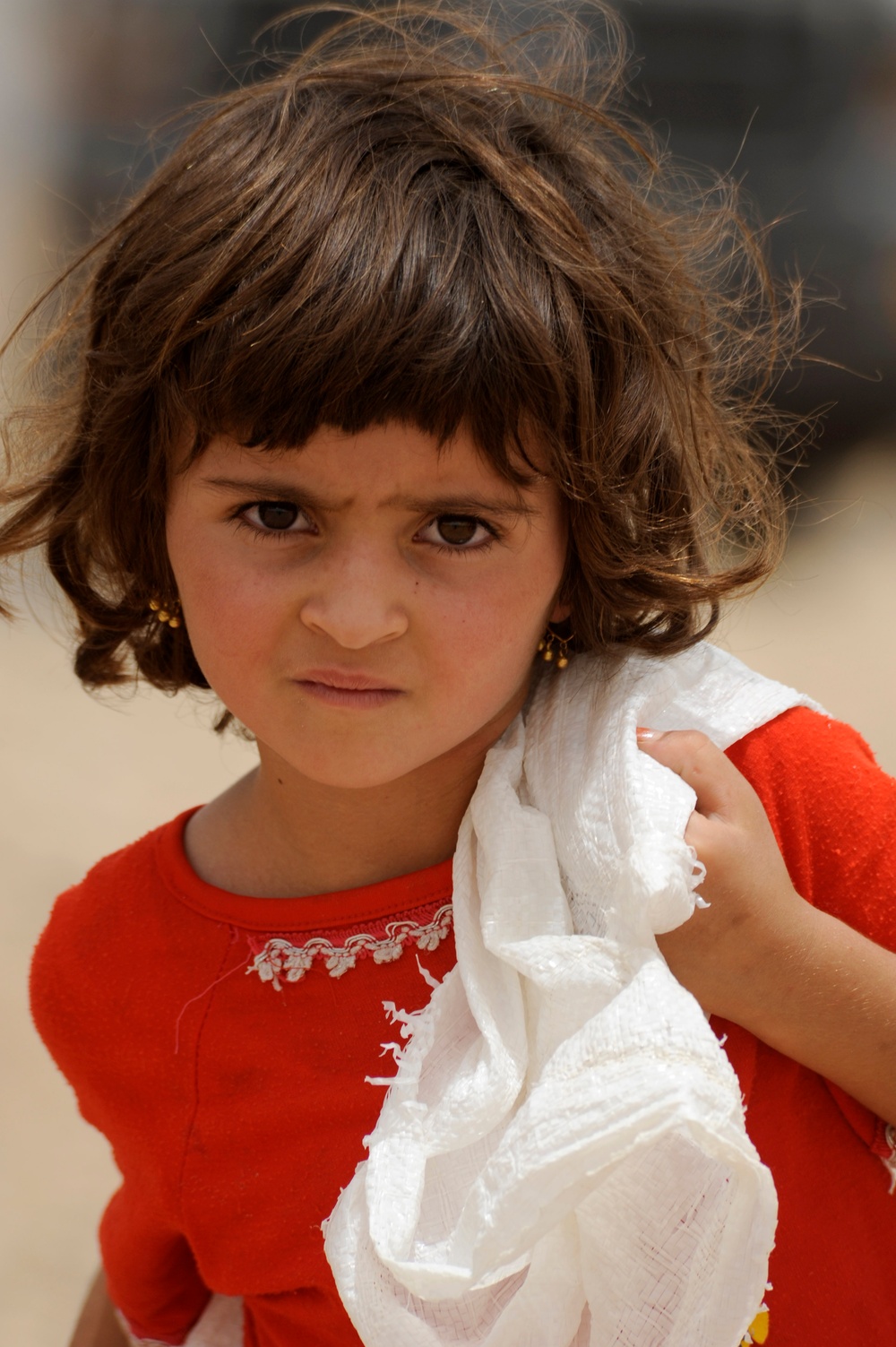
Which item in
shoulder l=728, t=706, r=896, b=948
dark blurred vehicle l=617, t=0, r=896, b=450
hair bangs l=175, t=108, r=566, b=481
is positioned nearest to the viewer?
hair bangs l=175, t=108, r=566, b=481

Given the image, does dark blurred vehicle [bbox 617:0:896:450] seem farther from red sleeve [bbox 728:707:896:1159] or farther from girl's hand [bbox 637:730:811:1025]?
girl's hand [bbox 637:730:811:1025]

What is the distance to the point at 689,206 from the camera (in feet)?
6.20

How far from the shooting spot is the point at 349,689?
1341 mm

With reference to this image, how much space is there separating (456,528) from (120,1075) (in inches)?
30.1

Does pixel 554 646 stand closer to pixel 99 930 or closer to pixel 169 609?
pixel 169 609

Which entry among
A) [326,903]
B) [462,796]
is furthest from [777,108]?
[326,903]

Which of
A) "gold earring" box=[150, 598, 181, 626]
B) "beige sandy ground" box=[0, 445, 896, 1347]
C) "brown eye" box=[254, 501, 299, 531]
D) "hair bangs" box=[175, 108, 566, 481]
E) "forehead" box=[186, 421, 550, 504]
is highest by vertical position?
"hair bangs" box=[175, 108, 566, 481]

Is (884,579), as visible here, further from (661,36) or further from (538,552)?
(538,552)

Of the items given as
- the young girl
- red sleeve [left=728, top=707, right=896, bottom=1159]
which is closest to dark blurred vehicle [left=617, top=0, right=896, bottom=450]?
the young girl

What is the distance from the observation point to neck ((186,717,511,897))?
4.97 ft

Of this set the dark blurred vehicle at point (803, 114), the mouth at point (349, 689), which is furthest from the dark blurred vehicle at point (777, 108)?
the mouth at point (349, 689)

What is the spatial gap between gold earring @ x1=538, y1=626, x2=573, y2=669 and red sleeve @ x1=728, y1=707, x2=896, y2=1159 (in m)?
0.23

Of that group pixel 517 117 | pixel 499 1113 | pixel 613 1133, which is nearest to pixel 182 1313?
pixel 499 1113

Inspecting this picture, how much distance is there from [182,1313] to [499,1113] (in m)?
0.79
